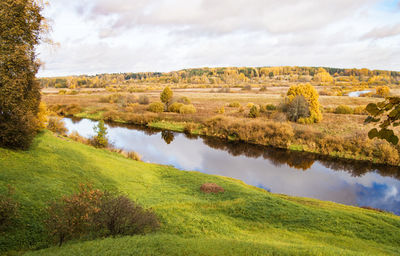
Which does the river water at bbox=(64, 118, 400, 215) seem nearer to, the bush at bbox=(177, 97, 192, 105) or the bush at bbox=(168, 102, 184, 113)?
the bush at bbox=(168, 102, 184, 113)

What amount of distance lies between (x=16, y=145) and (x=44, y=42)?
19.8ft

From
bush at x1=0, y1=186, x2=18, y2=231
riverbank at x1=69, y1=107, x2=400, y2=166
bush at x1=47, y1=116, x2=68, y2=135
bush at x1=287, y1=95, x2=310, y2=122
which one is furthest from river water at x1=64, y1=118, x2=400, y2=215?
bush at x1=0, y1=186, x2=18, y2=231

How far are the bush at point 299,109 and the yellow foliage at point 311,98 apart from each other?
2.50 ft

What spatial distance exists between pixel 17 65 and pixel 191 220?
11990 millimetres

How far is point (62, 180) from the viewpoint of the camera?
1073 centimetres

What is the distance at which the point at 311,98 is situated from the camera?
1490 inches

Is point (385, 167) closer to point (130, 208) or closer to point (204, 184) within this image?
point (204, 184)

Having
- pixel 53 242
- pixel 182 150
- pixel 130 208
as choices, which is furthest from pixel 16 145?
pixel 182 150

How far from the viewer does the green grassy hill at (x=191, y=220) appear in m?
5.80

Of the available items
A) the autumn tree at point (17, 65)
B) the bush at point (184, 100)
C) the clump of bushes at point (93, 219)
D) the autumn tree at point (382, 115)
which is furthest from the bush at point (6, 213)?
the bush at point (184, 100)

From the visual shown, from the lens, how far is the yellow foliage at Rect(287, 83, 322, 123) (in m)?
36.3

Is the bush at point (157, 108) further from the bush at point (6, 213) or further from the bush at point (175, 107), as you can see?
the bush at point (6, 213)

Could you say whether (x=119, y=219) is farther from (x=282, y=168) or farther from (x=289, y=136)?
(x=289, y=136)

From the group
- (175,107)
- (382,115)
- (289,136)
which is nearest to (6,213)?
(382,115)
